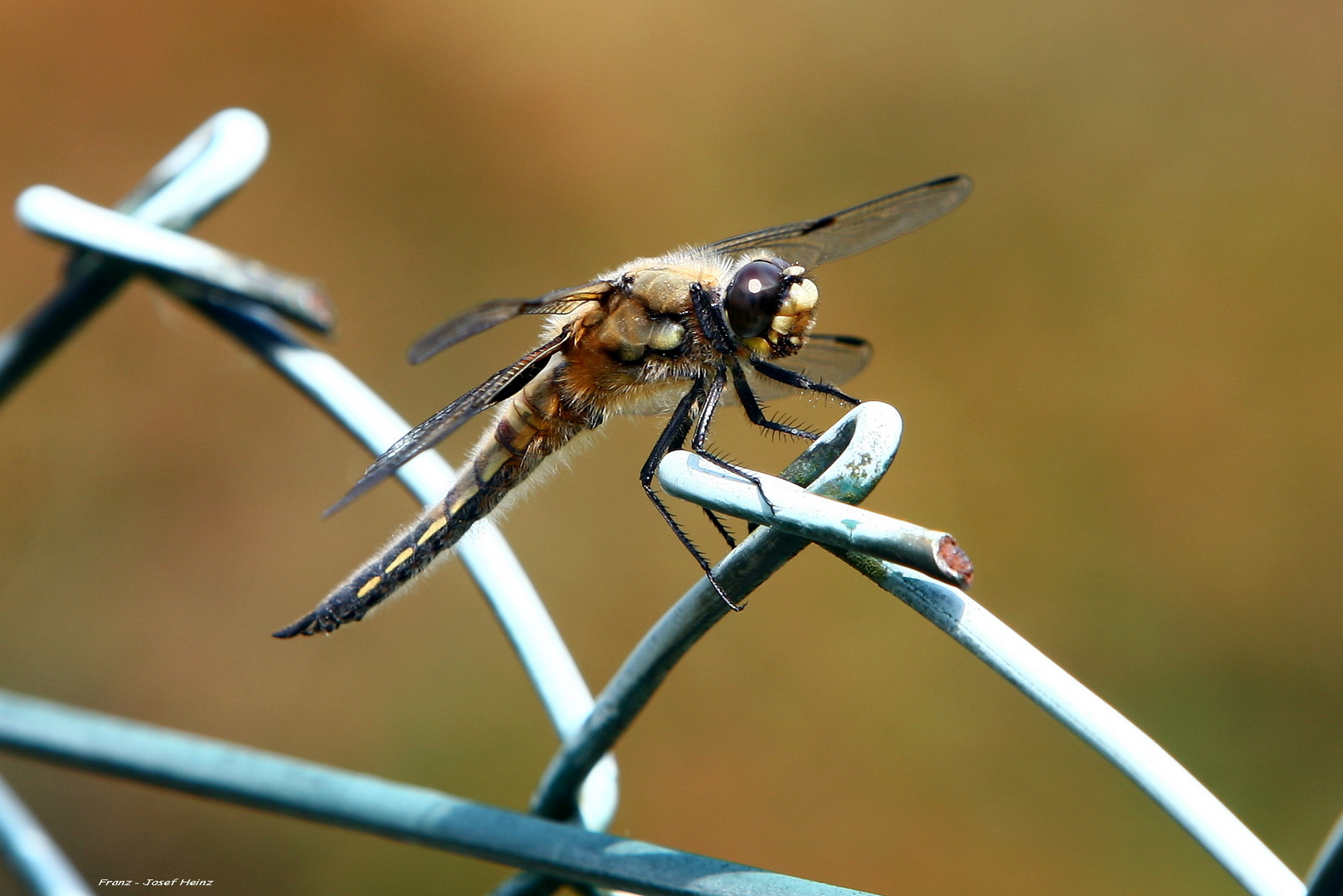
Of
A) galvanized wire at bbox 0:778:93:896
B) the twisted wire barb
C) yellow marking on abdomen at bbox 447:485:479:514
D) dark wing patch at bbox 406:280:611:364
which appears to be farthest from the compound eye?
galvanized wire at bbox 0:778:93:896

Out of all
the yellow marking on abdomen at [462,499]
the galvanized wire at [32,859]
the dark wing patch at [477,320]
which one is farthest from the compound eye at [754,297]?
the galvanized wire at [32,859]

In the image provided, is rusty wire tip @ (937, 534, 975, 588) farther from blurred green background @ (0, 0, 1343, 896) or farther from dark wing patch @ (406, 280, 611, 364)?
blurred green background @ (0, 0, 1343, 896)

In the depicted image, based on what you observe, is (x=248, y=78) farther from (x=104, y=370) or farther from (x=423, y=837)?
(x=423, y=837)

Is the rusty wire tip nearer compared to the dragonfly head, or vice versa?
the rusty wire tip

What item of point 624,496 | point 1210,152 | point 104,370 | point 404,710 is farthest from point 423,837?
point 1210,152

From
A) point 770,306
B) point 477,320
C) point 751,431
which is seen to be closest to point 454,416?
point 477,320

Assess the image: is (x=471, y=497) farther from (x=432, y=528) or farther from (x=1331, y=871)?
(x=1331, y=871)
